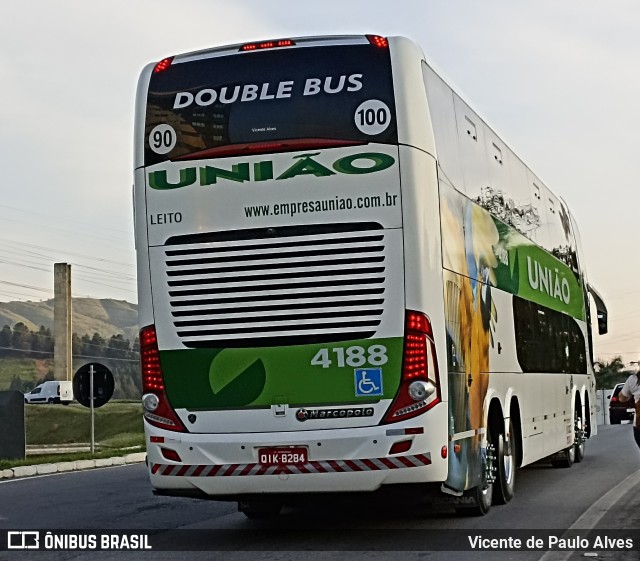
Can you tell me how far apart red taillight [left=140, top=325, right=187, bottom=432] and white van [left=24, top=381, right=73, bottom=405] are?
208ft

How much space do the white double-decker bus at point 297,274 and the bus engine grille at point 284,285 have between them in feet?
0.04

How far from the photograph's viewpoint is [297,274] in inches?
410

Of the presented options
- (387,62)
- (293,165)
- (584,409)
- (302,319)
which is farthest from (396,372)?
(584,409)

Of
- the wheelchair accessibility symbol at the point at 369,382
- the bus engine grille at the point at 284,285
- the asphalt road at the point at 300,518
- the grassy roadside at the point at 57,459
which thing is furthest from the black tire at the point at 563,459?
the bus engine grille at the point at 284,285

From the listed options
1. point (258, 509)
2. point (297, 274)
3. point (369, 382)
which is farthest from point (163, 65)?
point (258, 509)

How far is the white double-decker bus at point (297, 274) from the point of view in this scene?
403 inches

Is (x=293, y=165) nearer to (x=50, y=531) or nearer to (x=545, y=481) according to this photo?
(x=50, y=531)

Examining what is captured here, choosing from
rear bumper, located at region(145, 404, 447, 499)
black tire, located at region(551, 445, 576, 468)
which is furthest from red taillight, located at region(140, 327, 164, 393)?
black tire, located at region(551, 445, 576, 468)

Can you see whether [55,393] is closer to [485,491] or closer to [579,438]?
[579,438]

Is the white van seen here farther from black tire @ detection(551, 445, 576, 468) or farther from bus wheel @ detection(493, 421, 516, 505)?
bus wheel @ detection(493, 421, 516, 505)

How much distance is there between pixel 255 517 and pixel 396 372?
10.8 ft

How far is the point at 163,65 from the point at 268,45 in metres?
1.03

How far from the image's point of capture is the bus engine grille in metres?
10.3

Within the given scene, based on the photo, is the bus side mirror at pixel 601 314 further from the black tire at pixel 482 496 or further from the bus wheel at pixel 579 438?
the black tire at pixel 482 496
